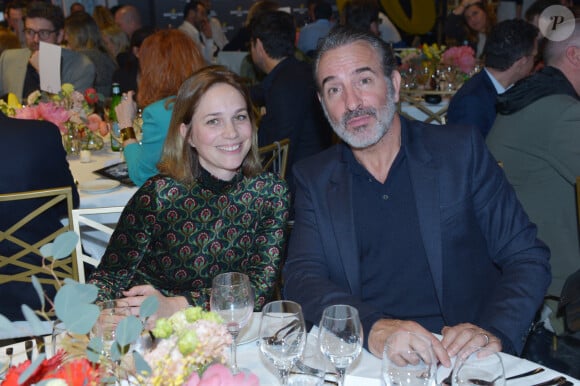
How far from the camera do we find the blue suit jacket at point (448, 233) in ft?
6.71

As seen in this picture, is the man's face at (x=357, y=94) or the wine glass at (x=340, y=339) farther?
the man's face at (x=357, y=94)

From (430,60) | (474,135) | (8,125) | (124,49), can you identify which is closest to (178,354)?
(474,135)

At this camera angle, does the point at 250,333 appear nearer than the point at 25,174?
Yes

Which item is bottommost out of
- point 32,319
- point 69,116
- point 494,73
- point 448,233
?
point 448,233

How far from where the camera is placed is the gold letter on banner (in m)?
11.7

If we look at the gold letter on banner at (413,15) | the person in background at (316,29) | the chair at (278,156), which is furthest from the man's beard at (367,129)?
the gold letter on banner at (413,15)

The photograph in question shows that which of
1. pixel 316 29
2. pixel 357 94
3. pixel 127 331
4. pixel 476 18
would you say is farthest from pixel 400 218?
pixel 476 18

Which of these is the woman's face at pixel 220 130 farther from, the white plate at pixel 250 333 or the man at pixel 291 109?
the man at pixel 291 109

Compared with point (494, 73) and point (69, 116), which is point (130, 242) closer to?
point (69, 116)

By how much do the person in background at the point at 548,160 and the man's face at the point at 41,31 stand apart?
12.6ft

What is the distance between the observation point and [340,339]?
4.45ft

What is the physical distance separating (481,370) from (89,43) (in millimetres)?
5793

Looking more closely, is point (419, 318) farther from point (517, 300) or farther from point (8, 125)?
point (8, 125)

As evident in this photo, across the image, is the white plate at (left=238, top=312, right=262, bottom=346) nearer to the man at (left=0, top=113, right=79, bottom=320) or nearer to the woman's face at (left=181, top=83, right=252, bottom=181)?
the woman's face at (left=181, top=83, right=252, bottom=181)
